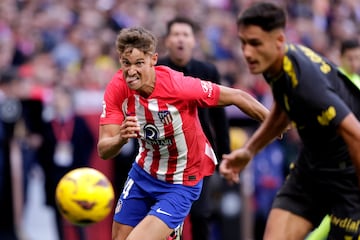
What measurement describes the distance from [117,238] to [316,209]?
5.81ft

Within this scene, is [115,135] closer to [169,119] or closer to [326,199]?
[169,119]

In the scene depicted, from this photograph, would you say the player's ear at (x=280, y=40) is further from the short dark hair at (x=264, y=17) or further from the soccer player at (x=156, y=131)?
the soccer player at (x=156, y=131)

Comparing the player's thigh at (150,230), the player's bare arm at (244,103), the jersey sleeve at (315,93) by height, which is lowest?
the player's thigh at (150,230)

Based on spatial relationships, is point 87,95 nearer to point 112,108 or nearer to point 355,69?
point 355,69

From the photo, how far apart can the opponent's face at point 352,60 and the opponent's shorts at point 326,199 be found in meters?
4.20

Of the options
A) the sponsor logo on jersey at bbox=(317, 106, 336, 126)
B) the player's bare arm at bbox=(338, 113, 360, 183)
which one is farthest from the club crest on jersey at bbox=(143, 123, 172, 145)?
the player's bare arm at bbox=(338, 113, 360, 183)

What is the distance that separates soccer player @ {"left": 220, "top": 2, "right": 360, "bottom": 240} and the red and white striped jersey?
3.15ft

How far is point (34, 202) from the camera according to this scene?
40.6 feet

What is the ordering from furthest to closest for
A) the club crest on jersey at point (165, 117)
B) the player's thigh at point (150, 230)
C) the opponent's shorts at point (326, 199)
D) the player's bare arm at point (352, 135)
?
the club crest on jersey at point (165, 117) → the player's thigh at point (150, 230) → the opponent's shorts at point (326, 199) → the player's bare arm at point (352, 135)

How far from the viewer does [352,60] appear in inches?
431

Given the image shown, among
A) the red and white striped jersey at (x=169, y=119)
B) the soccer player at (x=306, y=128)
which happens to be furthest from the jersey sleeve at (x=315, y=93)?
the red and white striped jersey at (x=169, y=119)

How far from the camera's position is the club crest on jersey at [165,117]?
7559 millimetres

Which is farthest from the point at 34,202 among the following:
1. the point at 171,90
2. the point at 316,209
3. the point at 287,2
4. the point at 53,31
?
the point at 287,2

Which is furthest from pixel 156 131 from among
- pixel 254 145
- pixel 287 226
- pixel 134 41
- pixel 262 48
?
pixel 262 48
